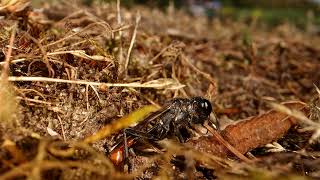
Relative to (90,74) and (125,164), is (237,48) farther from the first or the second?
(125,164)

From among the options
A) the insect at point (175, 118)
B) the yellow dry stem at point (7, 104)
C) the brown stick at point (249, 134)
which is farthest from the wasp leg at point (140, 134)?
the yellow dry stem at point (7, 104)

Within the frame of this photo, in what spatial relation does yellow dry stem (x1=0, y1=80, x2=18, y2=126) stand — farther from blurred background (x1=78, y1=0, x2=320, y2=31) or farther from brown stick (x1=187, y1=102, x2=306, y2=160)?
blurred background (x1=78, y1=0, x2=320, y2=31)

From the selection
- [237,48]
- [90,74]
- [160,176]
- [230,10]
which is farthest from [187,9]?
[160,176]

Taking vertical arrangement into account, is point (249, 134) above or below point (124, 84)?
below

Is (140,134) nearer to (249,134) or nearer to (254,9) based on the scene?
(249,134)

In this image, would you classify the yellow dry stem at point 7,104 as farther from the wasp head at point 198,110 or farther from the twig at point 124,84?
the wasp head at point 198,110

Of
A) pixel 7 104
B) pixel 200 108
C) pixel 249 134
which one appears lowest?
pixel 249 134

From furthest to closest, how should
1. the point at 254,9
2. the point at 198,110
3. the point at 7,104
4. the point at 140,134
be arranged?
the point at 254,9, the point at 198,110, the point at 140,134, the point at 7,104

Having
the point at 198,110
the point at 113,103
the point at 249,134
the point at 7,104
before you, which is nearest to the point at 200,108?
the point at 198,110
